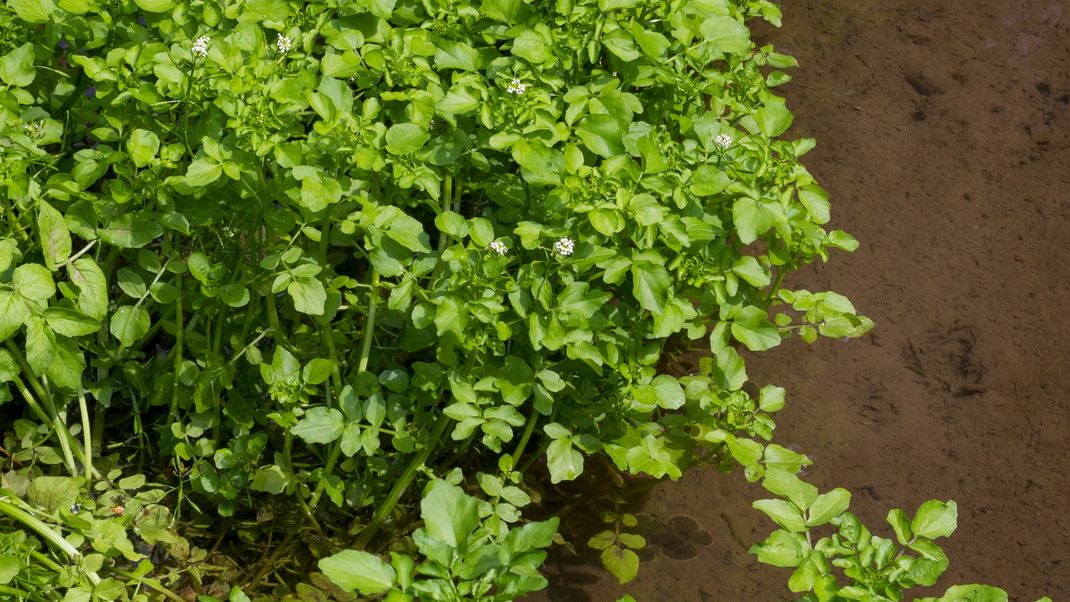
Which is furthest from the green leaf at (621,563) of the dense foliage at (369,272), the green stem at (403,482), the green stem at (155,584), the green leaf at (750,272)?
the green stem at (155,584)

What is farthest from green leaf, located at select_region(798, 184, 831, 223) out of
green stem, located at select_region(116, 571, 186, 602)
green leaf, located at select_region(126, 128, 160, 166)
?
green stem, located at select_region(116, 571, 186, 602)

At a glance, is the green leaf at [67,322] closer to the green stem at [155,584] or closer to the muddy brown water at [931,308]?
the green stem at [155,584]

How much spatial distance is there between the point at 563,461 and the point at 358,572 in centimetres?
91

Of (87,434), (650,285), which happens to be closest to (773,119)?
(650,285)

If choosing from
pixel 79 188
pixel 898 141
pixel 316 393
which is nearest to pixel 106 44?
pixel 79 188

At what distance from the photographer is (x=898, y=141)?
3834mm

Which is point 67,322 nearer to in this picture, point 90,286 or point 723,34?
point 90,286

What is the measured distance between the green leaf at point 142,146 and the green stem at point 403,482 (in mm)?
854

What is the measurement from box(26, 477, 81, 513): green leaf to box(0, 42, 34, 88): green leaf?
91 centimetres

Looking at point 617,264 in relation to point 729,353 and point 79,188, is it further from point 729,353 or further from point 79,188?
point 79,188

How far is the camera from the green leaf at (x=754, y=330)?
253 centimetres

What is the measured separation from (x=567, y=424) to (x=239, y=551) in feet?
3.02

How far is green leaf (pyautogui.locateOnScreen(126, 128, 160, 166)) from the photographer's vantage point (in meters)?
2.31

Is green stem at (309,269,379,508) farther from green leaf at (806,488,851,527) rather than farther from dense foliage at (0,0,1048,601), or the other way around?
green leaf at (806,488,851,527)
